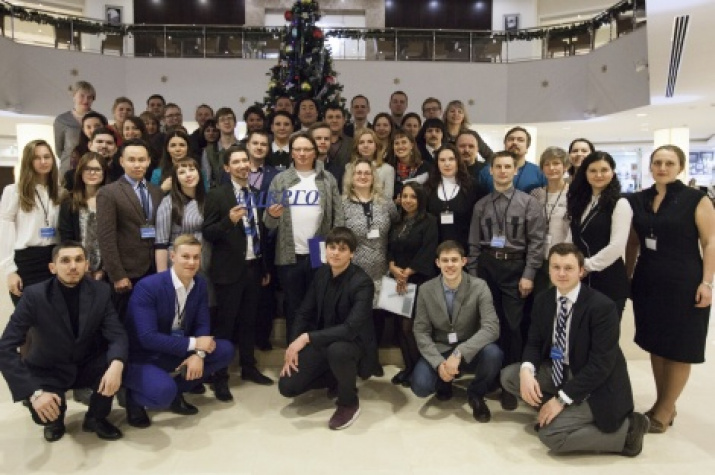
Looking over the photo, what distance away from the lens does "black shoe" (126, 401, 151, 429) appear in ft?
10.7

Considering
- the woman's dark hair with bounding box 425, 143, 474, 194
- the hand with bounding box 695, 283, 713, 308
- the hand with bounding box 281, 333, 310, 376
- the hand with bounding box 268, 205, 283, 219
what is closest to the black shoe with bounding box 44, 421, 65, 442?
the hand with bounding box 281, 333, 310, 376

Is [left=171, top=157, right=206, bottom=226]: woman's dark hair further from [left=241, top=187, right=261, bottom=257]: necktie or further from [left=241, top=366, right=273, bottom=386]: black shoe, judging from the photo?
[left=241, top=366, right=273, bottom=386]: black shoe

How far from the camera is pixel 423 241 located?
12.5 feet

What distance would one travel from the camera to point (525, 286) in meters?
3.55

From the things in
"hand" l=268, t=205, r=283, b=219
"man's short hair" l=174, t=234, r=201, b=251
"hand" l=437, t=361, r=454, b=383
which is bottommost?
"hand" l=437, t=361, r=454, b=383

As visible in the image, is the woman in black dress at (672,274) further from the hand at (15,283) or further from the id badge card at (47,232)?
the hand at (15,283)

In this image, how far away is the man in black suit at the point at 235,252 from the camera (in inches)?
142

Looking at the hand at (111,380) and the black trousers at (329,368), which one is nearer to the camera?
the hand at (111,380)

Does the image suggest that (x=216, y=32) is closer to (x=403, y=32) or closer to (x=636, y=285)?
(x=403, y=32)

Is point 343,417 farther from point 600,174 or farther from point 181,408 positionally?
point 600,174

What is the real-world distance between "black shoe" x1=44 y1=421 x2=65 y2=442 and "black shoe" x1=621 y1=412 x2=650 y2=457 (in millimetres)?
3158

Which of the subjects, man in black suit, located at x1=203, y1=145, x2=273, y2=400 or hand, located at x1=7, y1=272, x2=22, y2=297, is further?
man in black suit, located at x1=203, y1=145, x2=273, y2=400

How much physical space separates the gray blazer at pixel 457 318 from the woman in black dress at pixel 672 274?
913mm

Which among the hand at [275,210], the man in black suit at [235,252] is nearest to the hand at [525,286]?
the hand at [275,210]
